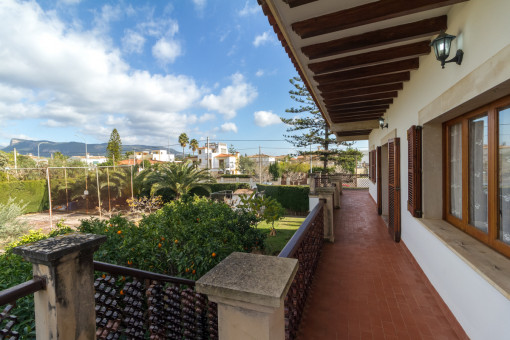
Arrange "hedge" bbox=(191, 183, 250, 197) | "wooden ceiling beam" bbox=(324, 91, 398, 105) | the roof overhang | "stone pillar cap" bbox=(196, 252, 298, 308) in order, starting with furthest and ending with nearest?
"hedge" bbox=(191, 183, 250, 197), "wooden ceiling beam" bbox=(324, 91, 398, 105), the roof overhang, "stone pillar cap" bbox=(196, 252, 298, 308)

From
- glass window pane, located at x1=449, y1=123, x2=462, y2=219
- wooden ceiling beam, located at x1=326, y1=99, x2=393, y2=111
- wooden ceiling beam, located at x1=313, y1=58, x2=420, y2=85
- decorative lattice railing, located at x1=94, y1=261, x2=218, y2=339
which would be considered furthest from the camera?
wooden ceiling beam, located at x1=326, y1=99, x2=393, y2=111

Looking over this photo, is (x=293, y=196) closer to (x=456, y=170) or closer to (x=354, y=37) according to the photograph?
(x=456, y=170)

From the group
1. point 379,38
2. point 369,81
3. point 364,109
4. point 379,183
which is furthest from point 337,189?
point 379,38

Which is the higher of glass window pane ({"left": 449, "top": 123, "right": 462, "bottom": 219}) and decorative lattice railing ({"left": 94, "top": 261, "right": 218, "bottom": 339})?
glass window pane ({"left": 449, "top": 123, "right": 462, "bottom": 219})

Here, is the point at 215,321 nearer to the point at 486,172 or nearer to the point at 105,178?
Answer: the point at 486,172

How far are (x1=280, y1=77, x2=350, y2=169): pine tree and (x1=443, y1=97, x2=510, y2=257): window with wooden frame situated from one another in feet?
56.5

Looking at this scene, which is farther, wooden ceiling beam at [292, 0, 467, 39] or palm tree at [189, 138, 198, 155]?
palm tree at [189, 138, 198, 155]

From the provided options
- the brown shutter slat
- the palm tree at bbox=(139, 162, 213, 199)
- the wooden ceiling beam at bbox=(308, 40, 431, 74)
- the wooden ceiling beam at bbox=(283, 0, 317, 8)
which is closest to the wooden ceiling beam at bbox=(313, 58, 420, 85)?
the wooden ceiling beam at bbox=(308, 40, 431, 74)

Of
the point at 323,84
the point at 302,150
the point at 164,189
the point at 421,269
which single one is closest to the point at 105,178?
the point at 164,189

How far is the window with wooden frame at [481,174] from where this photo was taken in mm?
1933

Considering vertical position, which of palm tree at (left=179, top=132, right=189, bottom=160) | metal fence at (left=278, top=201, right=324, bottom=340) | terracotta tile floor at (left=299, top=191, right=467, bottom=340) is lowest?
terracotta tile floor at (left=299, top=191, right=467, bottom=340)

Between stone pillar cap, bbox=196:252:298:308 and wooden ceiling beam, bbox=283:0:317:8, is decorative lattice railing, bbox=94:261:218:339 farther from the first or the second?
wooden ceiling beam, bbox=283:0:317:8

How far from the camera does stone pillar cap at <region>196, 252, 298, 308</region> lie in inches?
42.0

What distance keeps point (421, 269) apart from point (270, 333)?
327 cm
